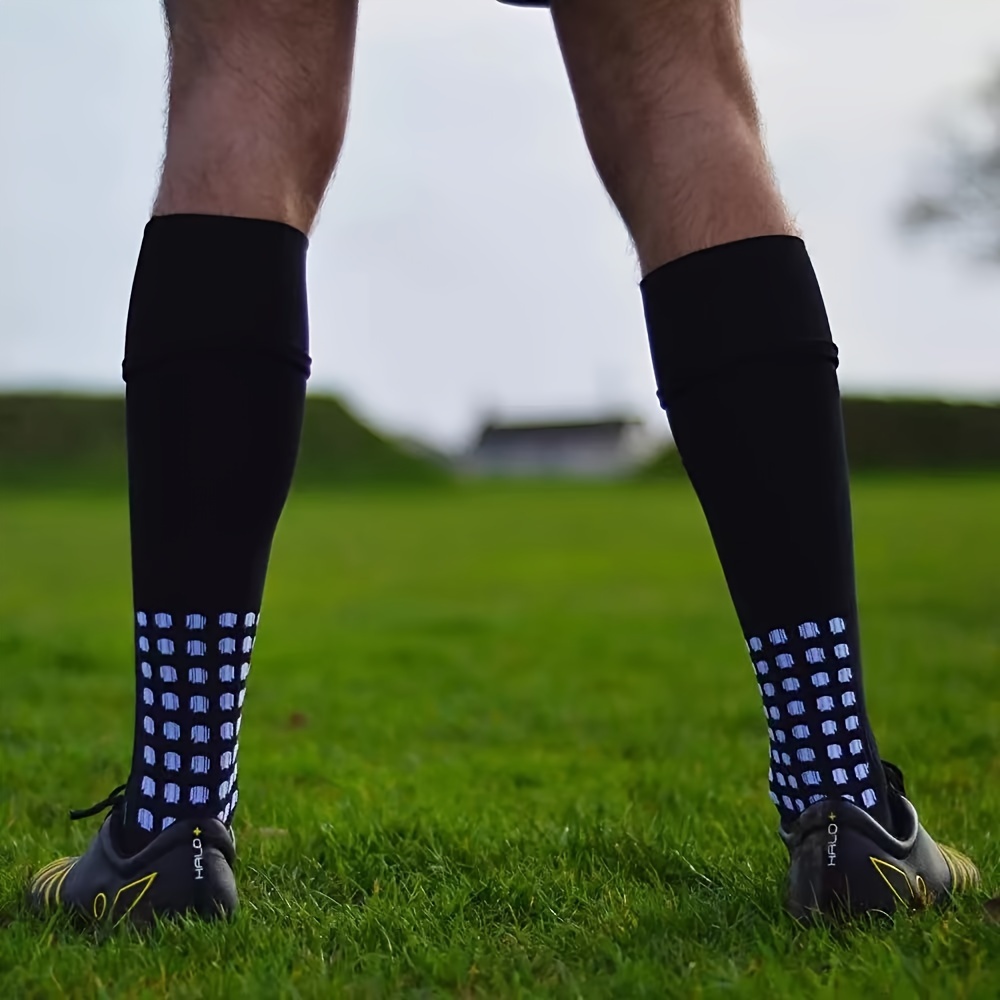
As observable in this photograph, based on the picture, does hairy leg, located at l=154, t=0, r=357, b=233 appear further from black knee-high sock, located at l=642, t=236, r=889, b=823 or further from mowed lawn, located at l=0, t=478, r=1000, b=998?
mowed lawn, located at l=0, t=478, r=1000, b=998

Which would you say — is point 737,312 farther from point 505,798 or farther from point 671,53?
point 505,798

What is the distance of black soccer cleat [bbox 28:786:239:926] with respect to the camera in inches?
46.9

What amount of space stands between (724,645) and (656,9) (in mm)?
3810

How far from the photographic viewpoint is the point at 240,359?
122 cm

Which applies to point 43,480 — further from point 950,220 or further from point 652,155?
point 652,155

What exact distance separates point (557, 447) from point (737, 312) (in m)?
64.0

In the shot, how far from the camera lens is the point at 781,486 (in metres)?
1.20

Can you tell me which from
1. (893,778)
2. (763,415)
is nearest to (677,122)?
(763,415)

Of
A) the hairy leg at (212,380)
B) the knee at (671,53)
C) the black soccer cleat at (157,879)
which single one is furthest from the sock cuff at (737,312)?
the black soccer cleat at (157,879)

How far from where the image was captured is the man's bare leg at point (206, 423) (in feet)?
3.96

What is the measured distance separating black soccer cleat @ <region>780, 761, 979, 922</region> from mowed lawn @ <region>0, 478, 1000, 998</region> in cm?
3

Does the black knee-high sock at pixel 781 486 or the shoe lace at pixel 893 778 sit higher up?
the black knee-high sock at pixel 781 486

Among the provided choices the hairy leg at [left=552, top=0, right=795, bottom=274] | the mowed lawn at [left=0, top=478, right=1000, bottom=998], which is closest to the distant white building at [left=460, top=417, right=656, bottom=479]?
the mowed lawn at [left=0, top=478, right=1000, bottom=998]

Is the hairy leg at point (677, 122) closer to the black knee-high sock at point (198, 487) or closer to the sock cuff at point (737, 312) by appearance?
the sock cuff at point (737, 312)
